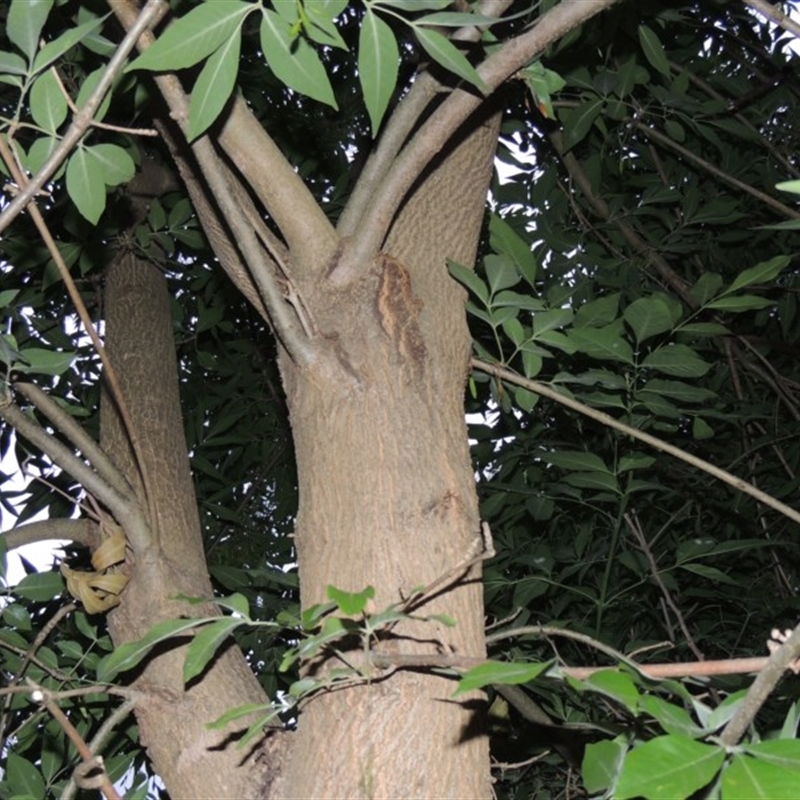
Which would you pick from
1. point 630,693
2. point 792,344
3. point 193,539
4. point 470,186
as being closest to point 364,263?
point 470,186

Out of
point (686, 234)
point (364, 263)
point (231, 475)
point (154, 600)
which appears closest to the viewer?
point (364, 263)

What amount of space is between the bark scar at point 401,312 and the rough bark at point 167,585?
14.1 inches

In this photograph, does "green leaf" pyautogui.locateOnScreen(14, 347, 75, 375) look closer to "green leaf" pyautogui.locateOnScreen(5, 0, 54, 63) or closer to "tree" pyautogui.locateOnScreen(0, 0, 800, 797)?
"tree" pyautogui.locateOnScreen(0, 0, 800, 797)

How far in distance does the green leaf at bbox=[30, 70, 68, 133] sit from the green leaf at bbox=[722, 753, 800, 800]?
2.27 ft

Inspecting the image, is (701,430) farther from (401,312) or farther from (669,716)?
(669,716)

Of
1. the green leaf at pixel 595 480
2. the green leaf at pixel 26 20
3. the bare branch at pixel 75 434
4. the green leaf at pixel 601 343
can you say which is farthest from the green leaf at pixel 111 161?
the green leaf at pixel 595 480

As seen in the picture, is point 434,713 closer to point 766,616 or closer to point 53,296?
point 53,296

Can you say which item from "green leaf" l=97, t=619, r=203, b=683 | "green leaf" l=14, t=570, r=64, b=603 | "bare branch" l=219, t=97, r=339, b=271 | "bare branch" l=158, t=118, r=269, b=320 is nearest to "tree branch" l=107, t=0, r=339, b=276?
"bare branch" l=219, t=97, r=339, b=271

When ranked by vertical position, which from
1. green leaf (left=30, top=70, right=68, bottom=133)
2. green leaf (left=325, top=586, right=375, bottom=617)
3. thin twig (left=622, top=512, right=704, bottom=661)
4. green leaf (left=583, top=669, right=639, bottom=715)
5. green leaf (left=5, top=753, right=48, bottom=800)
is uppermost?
green leaf (left=30, top=70, right=68, bottom=133)

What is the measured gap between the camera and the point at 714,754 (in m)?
0.53

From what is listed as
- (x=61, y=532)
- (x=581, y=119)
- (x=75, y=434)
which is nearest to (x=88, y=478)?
(x=75, y=434)

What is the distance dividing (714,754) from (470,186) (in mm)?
770

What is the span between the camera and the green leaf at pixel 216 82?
0.75 metres

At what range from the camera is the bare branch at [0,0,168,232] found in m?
0.74
